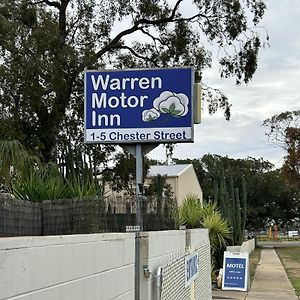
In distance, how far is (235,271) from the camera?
1653 cm

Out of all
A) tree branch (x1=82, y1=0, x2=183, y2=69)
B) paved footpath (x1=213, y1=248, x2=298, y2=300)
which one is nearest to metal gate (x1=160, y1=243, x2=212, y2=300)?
paved footpath (x1=213, y1=248, x2=298, y2=300)

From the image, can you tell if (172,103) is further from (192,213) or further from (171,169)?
(171,169)

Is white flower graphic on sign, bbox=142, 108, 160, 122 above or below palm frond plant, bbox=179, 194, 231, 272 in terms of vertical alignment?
above

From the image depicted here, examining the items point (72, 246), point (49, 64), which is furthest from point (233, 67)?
point (72, 246)

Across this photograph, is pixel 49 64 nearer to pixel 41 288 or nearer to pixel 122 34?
pixel 122 34

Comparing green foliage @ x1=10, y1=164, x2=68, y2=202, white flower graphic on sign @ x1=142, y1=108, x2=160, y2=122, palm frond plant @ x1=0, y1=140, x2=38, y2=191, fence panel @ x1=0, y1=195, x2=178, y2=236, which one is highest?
white flower graphic on sign @ x1=142, y1=108, x2=160, y2=122

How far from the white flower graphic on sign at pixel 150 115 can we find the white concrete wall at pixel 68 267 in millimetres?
3993

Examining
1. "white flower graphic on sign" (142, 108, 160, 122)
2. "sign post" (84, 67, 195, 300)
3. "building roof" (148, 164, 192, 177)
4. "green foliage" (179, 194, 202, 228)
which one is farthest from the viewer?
"building roof" (148, 164, 192, 177)

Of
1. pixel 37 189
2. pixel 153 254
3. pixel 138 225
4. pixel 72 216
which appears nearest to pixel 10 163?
pixel 37 189

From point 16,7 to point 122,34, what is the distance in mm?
3929

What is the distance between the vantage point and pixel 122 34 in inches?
819

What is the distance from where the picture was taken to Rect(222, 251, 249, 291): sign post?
16.2 meters

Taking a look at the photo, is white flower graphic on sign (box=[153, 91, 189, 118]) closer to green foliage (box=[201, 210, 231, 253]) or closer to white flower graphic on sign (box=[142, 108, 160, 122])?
white flower graphic on sign (box=[142, 108, 160, 122])

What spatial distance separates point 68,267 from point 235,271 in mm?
13510
